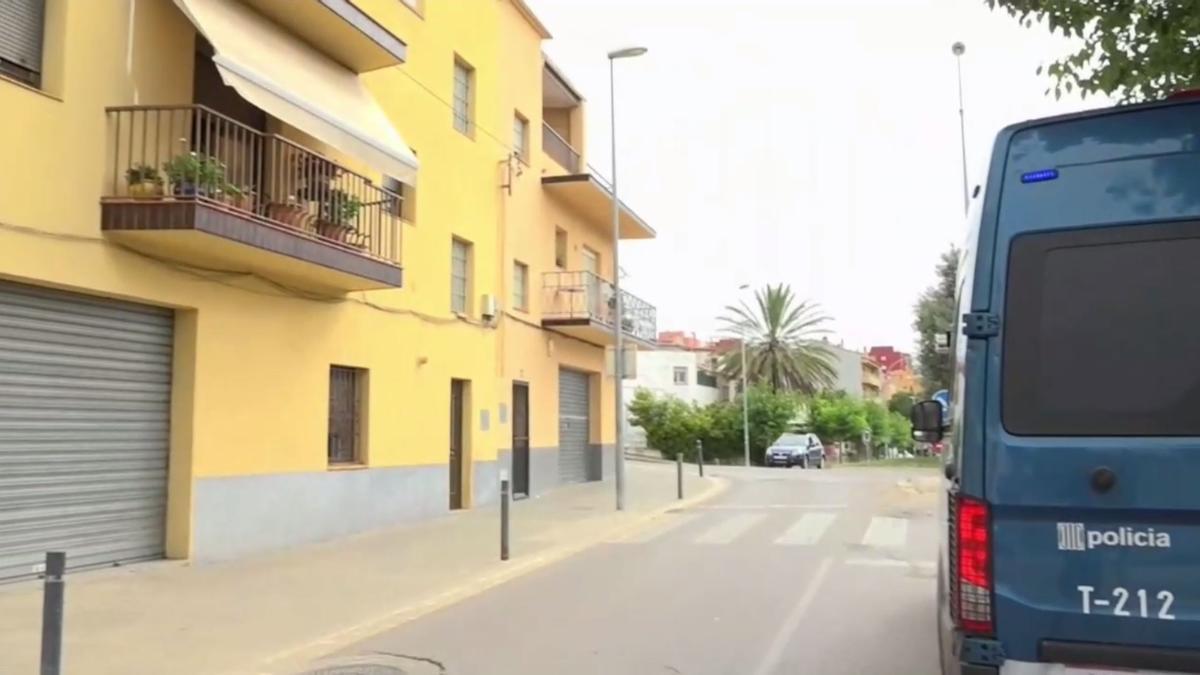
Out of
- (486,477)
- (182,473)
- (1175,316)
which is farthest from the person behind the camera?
(486,477)

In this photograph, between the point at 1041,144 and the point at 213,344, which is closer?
the point at 1041,144

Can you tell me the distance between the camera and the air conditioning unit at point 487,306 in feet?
64.1

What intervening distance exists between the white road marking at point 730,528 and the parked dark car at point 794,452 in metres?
27.2

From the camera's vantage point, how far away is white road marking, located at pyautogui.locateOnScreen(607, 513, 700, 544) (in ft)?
48.8

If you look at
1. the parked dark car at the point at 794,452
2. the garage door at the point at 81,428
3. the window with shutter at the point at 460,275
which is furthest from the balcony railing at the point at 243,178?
the parked dark car at the point at 794,452

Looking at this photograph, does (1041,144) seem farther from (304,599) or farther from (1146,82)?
(304,599)

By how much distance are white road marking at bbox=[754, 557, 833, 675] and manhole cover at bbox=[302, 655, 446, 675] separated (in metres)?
2.23

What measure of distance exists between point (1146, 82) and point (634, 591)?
6440 millimetres

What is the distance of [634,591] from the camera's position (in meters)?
10.2

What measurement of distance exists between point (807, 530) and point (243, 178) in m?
9.56

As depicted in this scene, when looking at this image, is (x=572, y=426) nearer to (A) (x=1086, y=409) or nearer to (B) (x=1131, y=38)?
(B) (x=1131, y=38)

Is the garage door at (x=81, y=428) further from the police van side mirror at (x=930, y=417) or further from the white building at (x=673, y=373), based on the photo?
the white building at (x=673, y=373)

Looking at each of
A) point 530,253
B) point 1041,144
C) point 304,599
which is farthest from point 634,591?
point 530,253

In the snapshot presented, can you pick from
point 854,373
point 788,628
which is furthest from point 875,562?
point 854,373
